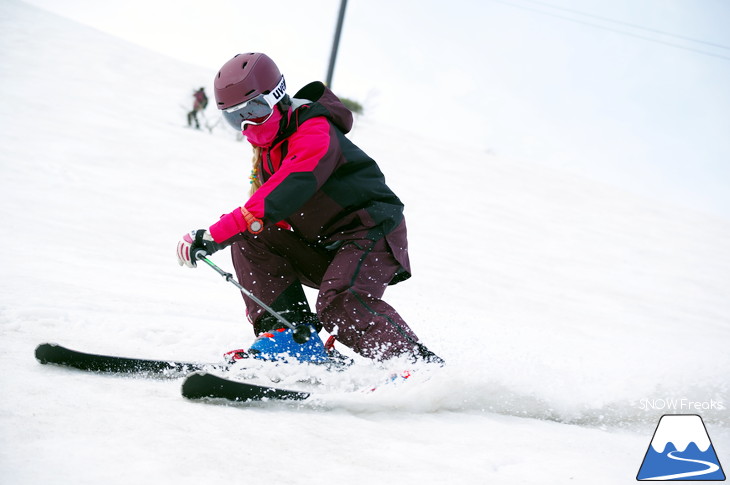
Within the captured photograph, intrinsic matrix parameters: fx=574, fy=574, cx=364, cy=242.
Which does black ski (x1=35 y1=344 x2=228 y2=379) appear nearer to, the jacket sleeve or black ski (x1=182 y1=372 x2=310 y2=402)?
black ski (x1=182 y1=372 x2=310 y2=402)

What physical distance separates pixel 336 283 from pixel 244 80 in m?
1.09

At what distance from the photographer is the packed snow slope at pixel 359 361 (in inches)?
73.9

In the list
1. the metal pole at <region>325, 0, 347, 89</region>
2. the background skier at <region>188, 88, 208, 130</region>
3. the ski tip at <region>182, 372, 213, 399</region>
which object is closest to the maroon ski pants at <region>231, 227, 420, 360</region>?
the ski tip at <region>182, 372, 213, 399</region>

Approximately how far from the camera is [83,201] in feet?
25.9

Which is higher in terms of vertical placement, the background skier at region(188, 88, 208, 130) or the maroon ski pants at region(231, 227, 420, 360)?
the background skier at region(188, 88, 208, 130)

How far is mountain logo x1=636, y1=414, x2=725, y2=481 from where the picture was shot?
6.84 ft

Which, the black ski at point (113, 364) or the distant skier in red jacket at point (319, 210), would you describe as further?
the distant skier in red jacket at point (319, 210)

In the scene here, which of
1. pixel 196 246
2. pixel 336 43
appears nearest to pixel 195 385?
pixel 196 246

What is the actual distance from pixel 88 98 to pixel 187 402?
15.0 meters

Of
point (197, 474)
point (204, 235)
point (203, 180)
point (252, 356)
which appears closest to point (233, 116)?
point (204, 235)

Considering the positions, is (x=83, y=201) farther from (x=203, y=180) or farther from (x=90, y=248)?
(x=203, y=180)

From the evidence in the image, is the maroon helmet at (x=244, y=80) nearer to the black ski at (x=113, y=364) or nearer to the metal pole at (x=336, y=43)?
the black ski at (x=113, y=364)

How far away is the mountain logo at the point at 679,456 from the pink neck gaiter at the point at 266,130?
6.93 feet

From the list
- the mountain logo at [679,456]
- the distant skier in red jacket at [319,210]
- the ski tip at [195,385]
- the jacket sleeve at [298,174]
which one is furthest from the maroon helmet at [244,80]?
the mountain logo at [679,456]
